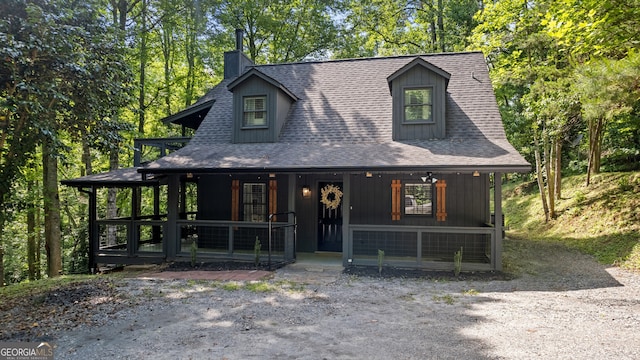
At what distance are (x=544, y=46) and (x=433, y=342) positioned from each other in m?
14.7

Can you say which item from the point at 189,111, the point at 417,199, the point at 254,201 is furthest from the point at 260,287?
the point at 189,111

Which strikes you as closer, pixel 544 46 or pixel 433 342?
pixel 433 342

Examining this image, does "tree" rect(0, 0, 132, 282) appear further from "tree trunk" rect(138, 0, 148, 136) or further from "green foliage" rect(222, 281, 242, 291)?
"tree trunk" rect(138, 0, 148, 136)

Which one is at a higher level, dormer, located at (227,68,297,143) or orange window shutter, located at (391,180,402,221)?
dormer, located at (227,68,297,143)

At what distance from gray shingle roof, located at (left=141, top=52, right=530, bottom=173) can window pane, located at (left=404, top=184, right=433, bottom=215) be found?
1.19m

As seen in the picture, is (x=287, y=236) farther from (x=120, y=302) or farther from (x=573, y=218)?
(x=573, y=218)

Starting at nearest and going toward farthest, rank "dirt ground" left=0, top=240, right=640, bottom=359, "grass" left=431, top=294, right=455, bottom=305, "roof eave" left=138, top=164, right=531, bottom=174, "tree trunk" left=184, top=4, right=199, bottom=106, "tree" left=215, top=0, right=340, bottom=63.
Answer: "dirt ground" left=0, top=240, right=640, bottom=359, "grass" left=431, top=294, right=455, bottom=305, "roof eave" left=138, top=164, right=531, bottom=174, "tree trunk" left=184, top=4, right=199, bottom=106, "tree" left=215, top=0, right=340, bottom=63

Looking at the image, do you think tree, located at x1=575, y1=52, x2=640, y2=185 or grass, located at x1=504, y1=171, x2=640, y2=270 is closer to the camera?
tree, located at x1=575, y1=52, x2=640, y2=185

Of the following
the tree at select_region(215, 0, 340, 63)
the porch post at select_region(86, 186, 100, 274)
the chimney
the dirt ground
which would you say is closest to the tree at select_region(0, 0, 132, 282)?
the dirt ground

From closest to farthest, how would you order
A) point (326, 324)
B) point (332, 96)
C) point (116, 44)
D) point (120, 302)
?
point (326, 324)
point (120, 302)
point (116, 44)
point (332, 96)

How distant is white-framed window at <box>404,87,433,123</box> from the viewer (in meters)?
10.9

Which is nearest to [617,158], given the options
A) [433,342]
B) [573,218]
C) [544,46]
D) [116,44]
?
[573,218]

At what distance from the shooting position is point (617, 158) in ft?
55.8

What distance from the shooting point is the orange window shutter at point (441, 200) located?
10.3 meters
